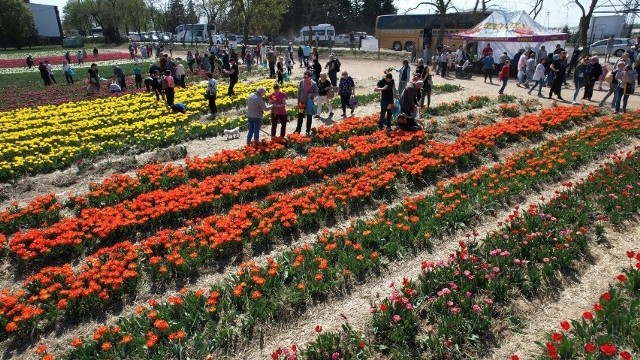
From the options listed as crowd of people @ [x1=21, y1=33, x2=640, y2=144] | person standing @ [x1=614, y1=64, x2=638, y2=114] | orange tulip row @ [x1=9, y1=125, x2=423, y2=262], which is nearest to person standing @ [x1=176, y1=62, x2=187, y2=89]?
crowd of people @ [x1=21, y1=33, x2=640, y2=144]

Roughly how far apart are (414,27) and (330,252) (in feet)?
159

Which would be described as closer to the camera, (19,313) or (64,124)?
(19,313)

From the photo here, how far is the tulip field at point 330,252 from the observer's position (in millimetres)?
5434

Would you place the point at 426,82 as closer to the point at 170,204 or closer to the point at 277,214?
the point at 277,214

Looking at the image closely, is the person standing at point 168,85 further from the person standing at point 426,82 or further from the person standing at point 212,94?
the person standing at point 426,82

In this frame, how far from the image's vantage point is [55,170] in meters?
12.2

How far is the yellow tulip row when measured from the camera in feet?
41.7

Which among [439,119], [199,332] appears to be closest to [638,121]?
[439,119]

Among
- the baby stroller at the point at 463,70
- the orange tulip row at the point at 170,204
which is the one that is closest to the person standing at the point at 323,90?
the orange tulip row at the point at 170,204

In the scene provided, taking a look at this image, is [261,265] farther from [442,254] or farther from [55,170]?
[55,170]

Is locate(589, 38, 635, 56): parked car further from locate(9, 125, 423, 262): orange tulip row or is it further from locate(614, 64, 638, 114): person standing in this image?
locate(9, 125, 423, 262): orange tulip row

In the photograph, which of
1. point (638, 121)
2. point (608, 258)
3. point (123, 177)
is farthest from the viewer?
point (638, 121)

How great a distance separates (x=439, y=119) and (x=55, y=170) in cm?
1263

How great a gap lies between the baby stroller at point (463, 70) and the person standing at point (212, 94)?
56.4 ft
